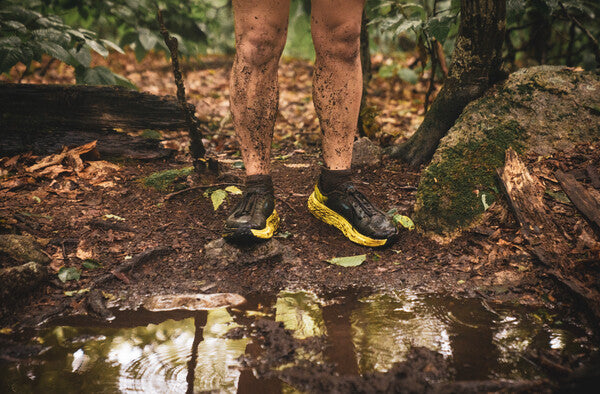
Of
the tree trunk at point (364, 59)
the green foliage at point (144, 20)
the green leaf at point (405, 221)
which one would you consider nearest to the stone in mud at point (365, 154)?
the tree trunk at point (364, 59)

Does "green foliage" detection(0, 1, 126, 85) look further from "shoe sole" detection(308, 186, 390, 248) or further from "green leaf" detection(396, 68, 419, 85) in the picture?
"green leaf" detection(396, 68, 419, 85)

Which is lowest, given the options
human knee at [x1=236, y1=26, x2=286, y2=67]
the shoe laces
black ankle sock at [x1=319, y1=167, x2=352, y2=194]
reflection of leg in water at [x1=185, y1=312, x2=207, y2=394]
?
reflection of leg in water at [x1=185, y1=312, x2=207, y2=394]

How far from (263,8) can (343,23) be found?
393 mm

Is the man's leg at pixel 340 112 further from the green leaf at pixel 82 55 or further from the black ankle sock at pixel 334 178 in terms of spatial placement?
the green leaf at pixel 82 55

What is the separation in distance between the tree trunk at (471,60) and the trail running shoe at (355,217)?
0.92 metres

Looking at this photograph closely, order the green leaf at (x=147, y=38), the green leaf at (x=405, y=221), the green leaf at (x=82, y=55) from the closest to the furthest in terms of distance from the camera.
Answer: the green leaf at (x=405, y=221) < the green leaf at (x=82, y=55) < the green leaf at (x=147, y=38)

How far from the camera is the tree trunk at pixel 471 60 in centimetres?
246

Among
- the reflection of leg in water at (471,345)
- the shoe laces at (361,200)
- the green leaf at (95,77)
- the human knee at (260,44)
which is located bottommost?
the reflection of leg in water at (471,345)

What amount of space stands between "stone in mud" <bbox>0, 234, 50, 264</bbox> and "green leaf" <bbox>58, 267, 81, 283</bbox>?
4.2 inches

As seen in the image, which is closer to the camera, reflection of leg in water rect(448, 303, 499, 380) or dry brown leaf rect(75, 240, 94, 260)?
reflection of leg in water rect(448, 303, 499, 380)

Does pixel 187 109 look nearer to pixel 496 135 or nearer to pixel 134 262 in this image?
pixel 134 262

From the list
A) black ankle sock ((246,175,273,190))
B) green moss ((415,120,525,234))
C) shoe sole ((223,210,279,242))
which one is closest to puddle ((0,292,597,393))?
shoe sole ((223,210,279,242))

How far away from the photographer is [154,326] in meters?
1.63

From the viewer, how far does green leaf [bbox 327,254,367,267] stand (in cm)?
205
